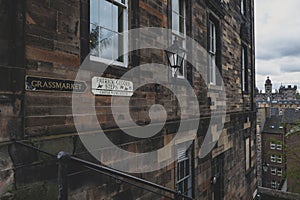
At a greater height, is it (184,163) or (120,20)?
(120,20)

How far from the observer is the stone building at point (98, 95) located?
2.58 m

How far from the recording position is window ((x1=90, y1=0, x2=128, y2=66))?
3709 millimetres

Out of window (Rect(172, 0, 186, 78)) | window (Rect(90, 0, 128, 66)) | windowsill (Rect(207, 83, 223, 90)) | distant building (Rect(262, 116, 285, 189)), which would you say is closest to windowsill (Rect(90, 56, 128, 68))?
window (Rect(90, 0, 128, 66))

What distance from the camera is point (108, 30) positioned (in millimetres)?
3973

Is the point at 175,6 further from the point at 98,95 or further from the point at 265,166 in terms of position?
the point at 265,166

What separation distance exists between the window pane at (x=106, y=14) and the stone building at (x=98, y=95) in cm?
1

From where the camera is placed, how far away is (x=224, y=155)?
8664mm

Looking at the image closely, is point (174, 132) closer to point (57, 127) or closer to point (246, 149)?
point (57, 127)

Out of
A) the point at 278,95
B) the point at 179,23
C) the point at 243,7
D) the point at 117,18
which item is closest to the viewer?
the point at 117,18

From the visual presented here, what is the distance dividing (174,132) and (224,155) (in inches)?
153

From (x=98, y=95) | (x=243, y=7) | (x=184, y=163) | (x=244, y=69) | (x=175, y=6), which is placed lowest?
(x=184, y=163)

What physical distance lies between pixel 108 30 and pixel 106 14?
0.83 ft

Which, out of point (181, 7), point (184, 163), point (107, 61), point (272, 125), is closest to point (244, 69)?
point (181, 7)

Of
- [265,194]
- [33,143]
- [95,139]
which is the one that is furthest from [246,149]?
[33,143]
